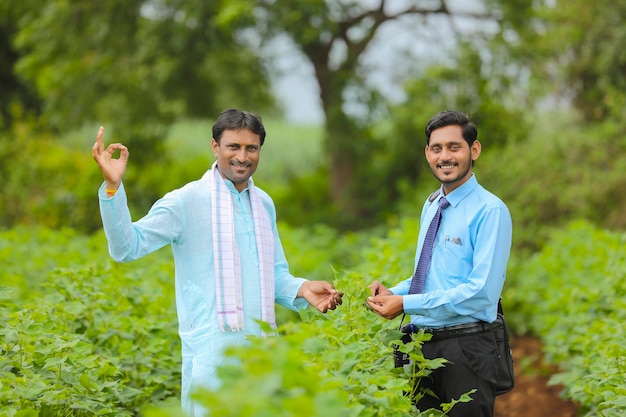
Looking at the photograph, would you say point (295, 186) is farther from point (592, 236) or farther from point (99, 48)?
point (592, 236)

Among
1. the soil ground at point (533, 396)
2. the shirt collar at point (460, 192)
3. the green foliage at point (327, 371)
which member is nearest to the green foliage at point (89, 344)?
the green foliage at point (327, 371)

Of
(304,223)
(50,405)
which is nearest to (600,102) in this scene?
(304,223)

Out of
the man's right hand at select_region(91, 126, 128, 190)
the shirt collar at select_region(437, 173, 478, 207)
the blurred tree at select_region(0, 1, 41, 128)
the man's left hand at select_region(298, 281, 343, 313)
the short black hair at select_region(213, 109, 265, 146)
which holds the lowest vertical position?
the man's left hand at select_region(298, 281, 343, 313)

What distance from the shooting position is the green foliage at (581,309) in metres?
4.98

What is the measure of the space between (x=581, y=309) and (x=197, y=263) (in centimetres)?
409

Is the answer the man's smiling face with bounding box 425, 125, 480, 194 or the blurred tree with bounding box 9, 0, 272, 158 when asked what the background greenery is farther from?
the man's smiling face with bounding box 425, 125, 480, 194

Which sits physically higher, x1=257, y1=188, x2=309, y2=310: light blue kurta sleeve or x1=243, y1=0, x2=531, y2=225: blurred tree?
x1=243, y1=0, x2=531, y2=225: blurred tree

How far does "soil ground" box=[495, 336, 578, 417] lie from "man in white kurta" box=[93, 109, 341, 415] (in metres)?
3.53

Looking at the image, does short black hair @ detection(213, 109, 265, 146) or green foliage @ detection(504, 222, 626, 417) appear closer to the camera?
short black hair @ detection(213, 109, 265, 146)

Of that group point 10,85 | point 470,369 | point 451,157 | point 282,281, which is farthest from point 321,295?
point 10,85

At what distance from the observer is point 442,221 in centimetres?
410

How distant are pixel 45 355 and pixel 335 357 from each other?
176cm

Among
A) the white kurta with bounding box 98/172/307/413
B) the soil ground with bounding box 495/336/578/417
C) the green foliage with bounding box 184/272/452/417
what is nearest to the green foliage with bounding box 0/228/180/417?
the white kurta with bounding box 98/172/307/413

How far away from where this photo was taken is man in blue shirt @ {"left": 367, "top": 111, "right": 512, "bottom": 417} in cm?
388
